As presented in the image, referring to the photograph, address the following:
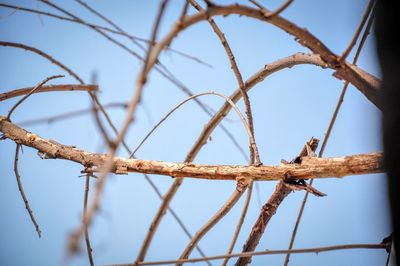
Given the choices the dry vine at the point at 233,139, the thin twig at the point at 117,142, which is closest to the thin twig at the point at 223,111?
the dry vine at the point at 233,139

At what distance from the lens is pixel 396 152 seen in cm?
30

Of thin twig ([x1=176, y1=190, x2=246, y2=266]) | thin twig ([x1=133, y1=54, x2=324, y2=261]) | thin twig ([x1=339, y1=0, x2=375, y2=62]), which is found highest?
thin twig ([x1=133, y1=54, x2=324, y2=261])

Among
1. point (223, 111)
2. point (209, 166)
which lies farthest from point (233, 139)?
point (209, 166)

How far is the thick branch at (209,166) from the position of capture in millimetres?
606

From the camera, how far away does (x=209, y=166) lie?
76 centimetres

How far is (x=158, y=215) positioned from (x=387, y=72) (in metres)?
0.50

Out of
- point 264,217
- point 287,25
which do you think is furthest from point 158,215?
point 287,25

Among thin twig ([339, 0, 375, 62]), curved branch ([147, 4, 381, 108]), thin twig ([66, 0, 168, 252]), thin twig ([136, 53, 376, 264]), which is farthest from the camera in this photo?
thin twig ([136, 53, 376, 264])

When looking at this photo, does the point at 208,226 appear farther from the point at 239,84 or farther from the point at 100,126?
the point at 100,126

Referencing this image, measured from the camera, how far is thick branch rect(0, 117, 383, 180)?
23.9 inches

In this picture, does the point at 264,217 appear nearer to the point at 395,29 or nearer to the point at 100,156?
the point at 100,156

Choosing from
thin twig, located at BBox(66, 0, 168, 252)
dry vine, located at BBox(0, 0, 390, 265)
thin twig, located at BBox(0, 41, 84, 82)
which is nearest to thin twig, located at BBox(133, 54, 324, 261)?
dry vine, located at BBox(0, 0, 390, 265)

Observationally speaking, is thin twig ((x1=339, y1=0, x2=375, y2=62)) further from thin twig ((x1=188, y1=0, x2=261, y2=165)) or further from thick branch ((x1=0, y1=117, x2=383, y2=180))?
thin twig ((x1=188, y1=0, x2=261, y2=165))

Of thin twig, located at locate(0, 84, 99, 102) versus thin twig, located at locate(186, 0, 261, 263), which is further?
thin twig, located at locate(0, 84, 99, 102)
